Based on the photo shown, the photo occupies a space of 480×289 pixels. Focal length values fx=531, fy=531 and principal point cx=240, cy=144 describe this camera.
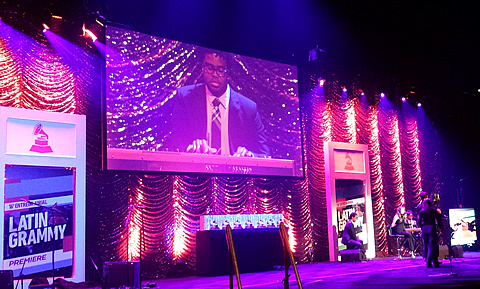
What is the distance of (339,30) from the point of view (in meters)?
13.3

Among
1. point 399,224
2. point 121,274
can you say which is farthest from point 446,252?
point 121,274

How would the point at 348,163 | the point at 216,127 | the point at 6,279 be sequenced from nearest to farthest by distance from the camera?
the point at 6,279 < the point at 216,127 < the point at 348,163

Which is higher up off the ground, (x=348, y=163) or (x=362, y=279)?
(x=348, y=163)

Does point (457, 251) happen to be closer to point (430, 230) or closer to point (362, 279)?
point (430, 230)

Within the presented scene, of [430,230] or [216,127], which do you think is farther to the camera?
[216,127]

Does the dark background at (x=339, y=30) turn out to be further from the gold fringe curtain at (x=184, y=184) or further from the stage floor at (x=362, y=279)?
the stage floor at (x=362, y=279)

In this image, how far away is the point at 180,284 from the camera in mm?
9250

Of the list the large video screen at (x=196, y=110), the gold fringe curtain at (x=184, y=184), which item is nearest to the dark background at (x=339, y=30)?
the large video screen at (x=196, y=110)

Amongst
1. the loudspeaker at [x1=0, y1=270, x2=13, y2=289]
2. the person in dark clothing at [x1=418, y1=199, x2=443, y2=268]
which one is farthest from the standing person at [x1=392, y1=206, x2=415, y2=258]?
the loudspeaker at [x1=0, y1=270, x2=13, y2=289]

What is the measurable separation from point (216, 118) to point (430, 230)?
5.06 metres

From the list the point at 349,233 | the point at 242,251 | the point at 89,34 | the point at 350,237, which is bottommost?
the point at 242,251

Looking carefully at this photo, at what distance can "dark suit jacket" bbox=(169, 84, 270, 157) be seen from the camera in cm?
1135

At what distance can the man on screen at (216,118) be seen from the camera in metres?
11.4

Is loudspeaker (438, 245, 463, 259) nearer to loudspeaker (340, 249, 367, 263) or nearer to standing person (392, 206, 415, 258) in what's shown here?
standing person (392, 206, 415, 258)
